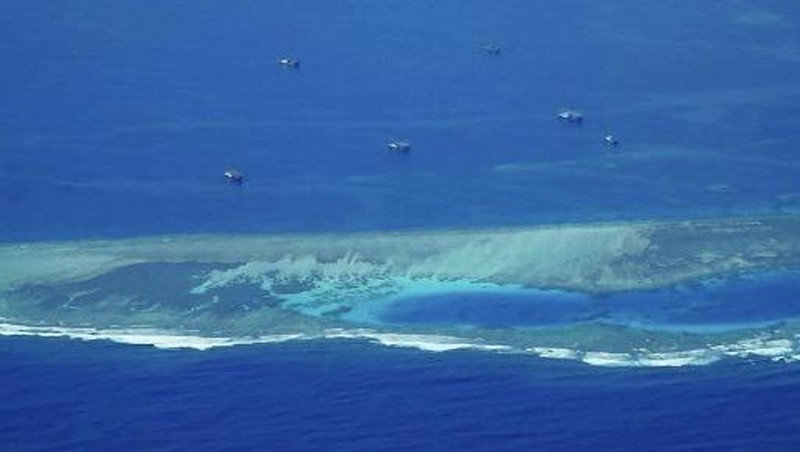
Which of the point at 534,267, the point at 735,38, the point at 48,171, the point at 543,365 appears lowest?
the point at 543,365

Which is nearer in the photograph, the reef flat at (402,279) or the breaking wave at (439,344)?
the breaking wave at (439,344)

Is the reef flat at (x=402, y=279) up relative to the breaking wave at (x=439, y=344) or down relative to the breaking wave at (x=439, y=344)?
up

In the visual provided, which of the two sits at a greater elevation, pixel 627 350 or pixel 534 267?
pixel 534 267

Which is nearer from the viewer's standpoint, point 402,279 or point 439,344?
point 439,344

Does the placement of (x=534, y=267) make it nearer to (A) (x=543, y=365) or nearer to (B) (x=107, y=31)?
(A) (x=543, y=365)

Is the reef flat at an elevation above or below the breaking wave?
above

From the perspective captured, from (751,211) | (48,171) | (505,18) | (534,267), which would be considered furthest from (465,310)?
(505,18)

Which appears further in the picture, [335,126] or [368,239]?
[335,126]

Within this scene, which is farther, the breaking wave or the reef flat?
the reef flat

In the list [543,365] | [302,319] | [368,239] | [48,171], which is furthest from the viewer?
[48,171]

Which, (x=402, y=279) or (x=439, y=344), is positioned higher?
(x=402, y=279)

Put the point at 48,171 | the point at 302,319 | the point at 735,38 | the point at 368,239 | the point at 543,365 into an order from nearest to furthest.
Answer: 1. the point at 543,365
2. the point at 302,319
3. the point at 368,239
4. the point at 48,171
5. the point at 735,38
